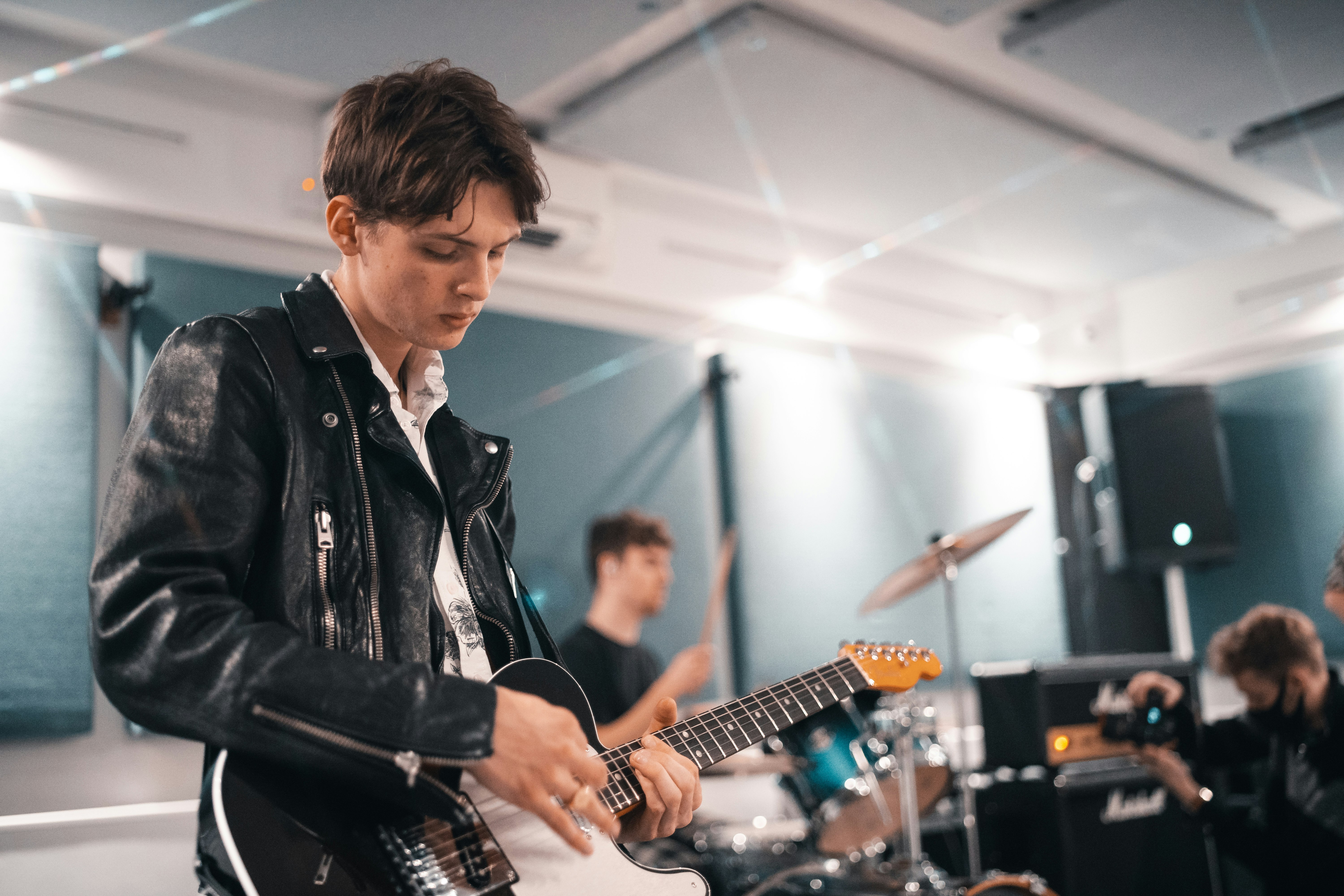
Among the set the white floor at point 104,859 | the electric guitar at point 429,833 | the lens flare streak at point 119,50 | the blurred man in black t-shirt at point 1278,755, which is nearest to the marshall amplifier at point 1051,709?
the blurred man in black t-shirt at point 1278,755

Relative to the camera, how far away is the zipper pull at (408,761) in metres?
0.98

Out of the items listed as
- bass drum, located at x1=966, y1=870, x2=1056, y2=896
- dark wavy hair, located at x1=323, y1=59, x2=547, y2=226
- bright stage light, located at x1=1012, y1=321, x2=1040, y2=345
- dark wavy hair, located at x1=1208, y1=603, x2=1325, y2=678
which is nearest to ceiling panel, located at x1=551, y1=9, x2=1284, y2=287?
bright stage light, located at x1=1012, y1=321, x2=1040, y2=345

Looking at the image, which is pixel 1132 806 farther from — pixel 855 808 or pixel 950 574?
pixel 855 808

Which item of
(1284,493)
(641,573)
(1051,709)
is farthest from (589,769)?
(1284,493)

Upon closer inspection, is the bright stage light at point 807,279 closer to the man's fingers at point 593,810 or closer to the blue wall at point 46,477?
the blue wall at point 46,477

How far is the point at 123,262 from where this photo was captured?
2939 millimetres

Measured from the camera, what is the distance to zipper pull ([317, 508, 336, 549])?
3.78 ft

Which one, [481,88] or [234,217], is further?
[234,217]

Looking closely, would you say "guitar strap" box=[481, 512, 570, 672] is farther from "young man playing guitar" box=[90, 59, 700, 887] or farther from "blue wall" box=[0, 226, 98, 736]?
"blue wall" box=[0, 226, 98, 736]

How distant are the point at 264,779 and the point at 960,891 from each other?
222 centimetres

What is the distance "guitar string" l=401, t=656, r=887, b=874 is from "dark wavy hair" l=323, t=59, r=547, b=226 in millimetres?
679

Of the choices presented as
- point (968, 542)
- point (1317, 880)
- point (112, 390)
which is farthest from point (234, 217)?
point (1317, 880)

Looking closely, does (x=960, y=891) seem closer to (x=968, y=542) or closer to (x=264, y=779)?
(x=968, y=542)

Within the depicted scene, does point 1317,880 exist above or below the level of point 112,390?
below
